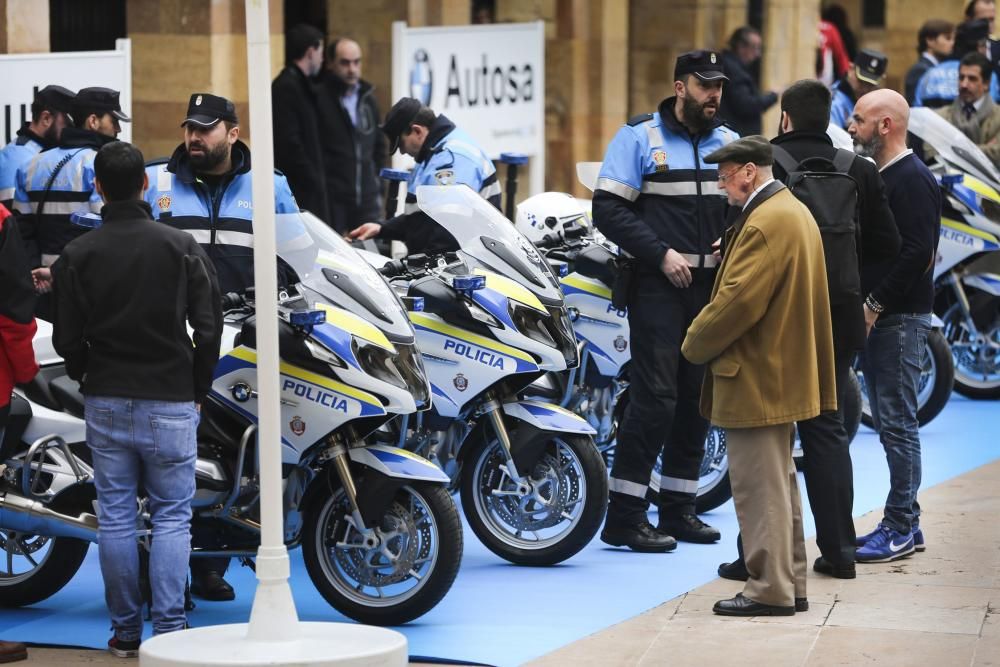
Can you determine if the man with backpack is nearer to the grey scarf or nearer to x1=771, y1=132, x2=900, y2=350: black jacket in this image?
x1=771, y1=132, x2=900, y2=350: black jacket

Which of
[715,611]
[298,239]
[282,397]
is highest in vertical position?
[298,239]

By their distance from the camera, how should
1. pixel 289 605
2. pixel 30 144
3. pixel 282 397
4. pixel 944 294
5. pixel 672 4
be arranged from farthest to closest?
pixel 672 4 → pixel 944 294 → pixel 30 144 → pixel 282 397 → pixel 289 605

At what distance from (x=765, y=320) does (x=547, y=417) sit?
4.26ft

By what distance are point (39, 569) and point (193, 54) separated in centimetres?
572

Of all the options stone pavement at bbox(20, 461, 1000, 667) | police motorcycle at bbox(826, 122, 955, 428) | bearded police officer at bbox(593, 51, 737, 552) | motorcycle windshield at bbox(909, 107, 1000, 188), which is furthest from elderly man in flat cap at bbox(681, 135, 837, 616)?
motorcycle windshield at bbox(909, 107, 1000, 188)

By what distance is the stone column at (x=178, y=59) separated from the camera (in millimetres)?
12703

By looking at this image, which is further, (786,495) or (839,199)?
(839,199)

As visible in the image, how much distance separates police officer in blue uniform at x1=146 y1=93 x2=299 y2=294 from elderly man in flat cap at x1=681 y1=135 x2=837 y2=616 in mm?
1623

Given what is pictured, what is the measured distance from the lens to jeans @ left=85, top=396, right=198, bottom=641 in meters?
6.75

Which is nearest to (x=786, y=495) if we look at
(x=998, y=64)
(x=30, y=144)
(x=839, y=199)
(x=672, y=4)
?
(x=839, y=199)

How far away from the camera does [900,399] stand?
8406 millimetres

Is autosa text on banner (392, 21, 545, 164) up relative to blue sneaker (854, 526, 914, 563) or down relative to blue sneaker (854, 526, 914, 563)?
up

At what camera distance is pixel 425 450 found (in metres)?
8.59

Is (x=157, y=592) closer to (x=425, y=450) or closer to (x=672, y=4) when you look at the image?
(x=425, y=450)
